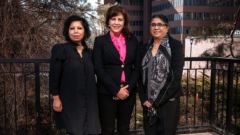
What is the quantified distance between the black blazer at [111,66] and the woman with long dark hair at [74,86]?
0.32ft

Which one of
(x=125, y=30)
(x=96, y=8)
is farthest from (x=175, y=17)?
(x=125, y=30)

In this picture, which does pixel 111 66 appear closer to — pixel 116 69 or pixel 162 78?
pixel 116 69

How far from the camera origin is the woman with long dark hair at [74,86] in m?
2.11

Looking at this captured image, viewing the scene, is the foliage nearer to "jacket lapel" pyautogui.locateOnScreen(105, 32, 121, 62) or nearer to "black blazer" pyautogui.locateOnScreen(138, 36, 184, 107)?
"black blazer" pyautogui.locateOnScreen(138, 36, 184, 107)

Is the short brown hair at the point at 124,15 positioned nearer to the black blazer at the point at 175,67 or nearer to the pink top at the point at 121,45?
the pink top at the point at 121,45

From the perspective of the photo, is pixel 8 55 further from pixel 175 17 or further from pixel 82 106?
pixel 175 17

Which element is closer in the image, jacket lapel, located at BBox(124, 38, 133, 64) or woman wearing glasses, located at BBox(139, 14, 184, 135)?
woman wearing glasses, located at BBox(139, 14, 184, 135)

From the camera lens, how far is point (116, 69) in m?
2.22

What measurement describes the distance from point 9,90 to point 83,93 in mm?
3402

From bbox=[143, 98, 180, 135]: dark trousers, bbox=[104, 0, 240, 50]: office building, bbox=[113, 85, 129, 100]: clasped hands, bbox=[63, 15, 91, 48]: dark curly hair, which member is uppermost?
bbox=[104, 0, 240, 50]: office building

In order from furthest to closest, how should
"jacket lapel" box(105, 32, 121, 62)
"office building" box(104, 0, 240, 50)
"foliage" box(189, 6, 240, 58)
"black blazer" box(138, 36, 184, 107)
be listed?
"office building" box(104, 0, 240, 50) < "foliage" box(189, 6, 240, 58) < "jacket lapel" box(105, 32, 121, 62) < "black blazer" box(138, 36, 184, 107)

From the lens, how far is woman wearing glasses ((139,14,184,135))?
210 centimetres

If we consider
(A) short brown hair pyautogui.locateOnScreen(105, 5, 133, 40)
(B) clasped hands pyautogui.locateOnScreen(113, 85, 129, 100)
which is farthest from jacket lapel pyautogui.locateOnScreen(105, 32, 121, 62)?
(B) clasped hands pyautogui.locateOnScreen(113, 85, 129, 100)

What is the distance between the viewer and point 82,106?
217 centimetres
